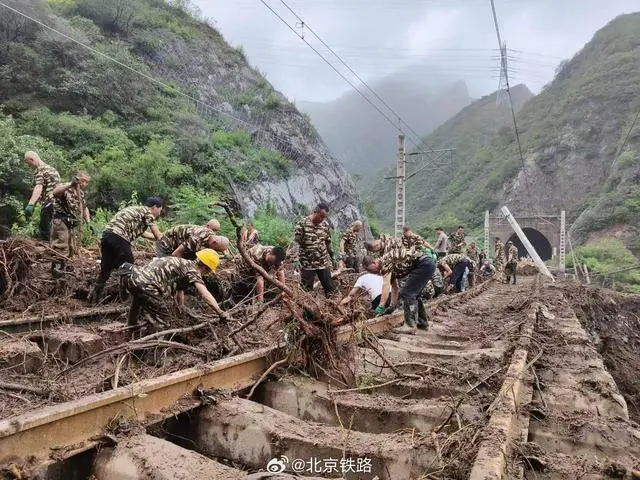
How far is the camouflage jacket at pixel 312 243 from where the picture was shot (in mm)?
7895

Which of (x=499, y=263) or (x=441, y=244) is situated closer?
(x=441, y=244)

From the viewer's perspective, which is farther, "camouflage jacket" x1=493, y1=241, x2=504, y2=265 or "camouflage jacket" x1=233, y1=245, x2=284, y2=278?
"camouflage jacket" x1=493, y1=241, x2=504, y2=265

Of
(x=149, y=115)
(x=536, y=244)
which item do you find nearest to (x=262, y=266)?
(x=149, y=115)

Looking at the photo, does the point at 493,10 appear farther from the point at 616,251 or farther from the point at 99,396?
the point at 616,251

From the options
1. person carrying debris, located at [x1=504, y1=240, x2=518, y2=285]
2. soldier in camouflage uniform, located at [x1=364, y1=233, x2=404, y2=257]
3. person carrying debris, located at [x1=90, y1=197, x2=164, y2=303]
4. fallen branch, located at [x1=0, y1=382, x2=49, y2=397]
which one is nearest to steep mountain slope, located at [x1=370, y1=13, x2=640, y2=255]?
person carrying debris, located at [x1=504, y1=240, x2=518, y2=285]

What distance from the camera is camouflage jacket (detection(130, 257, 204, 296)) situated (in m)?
4.65

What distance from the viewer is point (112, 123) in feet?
66.1

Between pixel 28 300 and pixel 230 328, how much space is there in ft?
11.5

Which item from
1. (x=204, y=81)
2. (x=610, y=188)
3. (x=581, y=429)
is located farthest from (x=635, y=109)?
(x=581, y=429)

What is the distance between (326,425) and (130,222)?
4.22 m

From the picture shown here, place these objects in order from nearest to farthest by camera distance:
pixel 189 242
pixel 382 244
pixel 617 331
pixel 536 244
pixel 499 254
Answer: pixel 189 242 → pixel 382 244 → pixel 617 331 → pixel 499 254 → pixel 536 244

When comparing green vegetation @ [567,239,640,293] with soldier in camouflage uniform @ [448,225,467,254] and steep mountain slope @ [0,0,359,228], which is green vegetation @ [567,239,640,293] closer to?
steep mountain slope @ [0,0,359,228]

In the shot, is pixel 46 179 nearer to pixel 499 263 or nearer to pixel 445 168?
pixel 499 263

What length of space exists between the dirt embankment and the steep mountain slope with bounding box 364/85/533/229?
43792 mm
